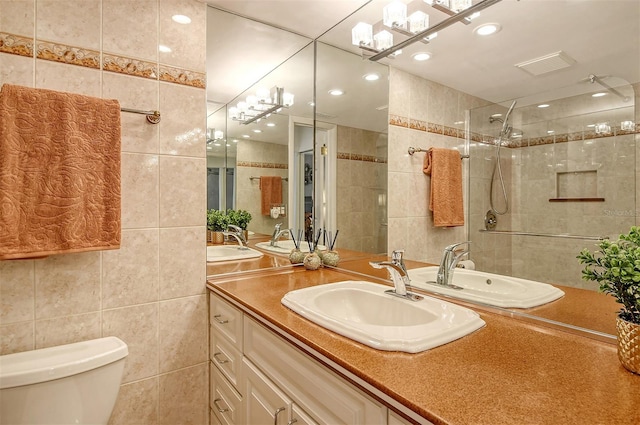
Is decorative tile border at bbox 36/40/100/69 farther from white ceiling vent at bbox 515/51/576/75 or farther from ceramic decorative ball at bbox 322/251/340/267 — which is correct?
white ceiling vent at bbox 515/51/576/75

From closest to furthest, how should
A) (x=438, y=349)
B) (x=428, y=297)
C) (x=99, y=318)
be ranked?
(x=438, y=349)
(x=428, y=297)
(x=99, y=318)

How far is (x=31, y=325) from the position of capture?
1279mm

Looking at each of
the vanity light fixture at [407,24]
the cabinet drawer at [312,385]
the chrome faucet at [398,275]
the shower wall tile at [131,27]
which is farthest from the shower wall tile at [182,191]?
the vanity light fixture at [407,24]

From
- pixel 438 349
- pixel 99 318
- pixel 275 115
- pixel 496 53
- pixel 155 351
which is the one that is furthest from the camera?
pixel 275 115

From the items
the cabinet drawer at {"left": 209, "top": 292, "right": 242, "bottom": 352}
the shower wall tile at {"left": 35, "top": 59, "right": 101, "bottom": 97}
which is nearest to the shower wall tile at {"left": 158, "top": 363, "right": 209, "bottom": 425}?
the cabinet drawer at {"left": 209, "top": 292, "right": 242, "bottom": 352}

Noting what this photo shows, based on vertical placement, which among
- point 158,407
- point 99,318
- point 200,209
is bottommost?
point 158,407

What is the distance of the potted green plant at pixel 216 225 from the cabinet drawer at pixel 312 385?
73cm

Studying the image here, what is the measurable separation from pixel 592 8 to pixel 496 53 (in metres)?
0.26

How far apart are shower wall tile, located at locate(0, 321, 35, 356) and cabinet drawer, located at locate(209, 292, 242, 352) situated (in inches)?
26.5

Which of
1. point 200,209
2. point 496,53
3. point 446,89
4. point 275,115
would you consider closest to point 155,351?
point 200,209

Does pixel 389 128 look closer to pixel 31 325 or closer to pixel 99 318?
pixel 99 318

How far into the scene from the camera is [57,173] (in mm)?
1209

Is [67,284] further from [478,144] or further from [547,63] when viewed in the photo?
[547,63]

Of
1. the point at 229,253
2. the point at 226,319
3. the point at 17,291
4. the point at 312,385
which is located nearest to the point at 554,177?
the point at 312,385
